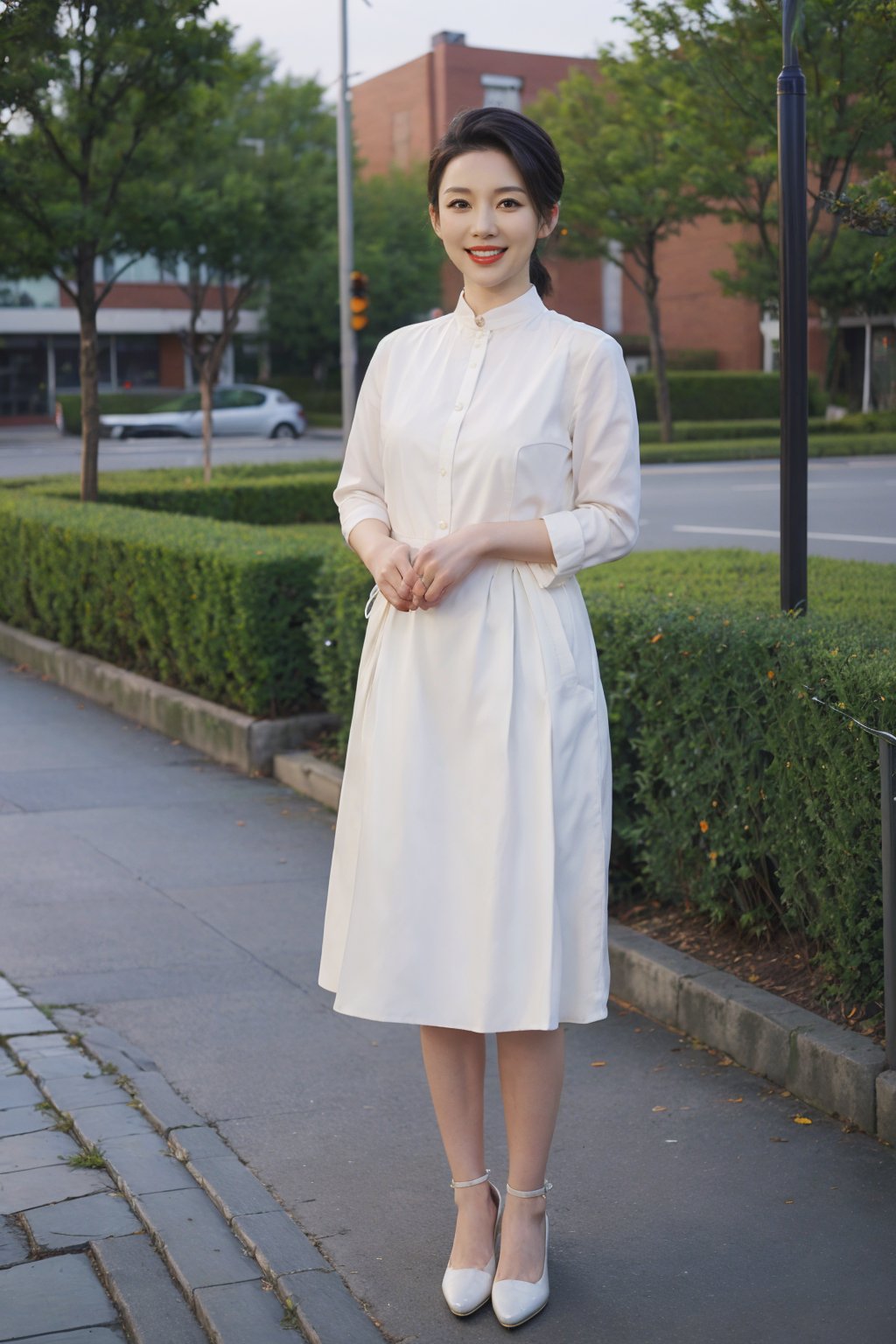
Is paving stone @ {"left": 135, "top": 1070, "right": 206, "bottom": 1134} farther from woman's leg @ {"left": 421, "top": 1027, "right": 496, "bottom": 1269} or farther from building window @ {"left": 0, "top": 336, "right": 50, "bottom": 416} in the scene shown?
building window @ {"left": 0, "top": 336, "right": 50, "bottom": 416}

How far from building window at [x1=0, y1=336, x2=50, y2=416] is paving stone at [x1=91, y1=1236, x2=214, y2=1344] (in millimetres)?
51740

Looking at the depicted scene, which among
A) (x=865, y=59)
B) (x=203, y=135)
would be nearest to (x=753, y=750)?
(x=865, y=59)

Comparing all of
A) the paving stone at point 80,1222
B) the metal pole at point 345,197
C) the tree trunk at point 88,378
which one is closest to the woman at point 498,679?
the paving stone at point 80,1222

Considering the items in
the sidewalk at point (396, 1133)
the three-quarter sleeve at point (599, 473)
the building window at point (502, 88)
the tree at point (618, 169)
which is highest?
the building window at point (502, 88)

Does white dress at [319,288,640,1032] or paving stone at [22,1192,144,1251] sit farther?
paving stone at [22,1192,144,1251]

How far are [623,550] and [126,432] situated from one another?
1652 inches

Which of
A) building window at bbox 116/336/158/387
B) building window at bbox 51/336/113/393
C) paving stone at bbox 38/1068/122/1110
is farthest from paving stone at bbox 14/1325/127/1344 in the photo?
building window at bbox 116/336/158/387

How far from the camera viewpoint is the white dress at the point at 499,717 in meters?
2.83

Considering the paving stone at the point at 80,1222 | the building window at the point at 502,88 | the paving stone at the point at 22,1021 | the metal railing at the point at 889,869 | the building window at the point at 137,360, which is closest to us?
the paving stone at the point at 80,1222

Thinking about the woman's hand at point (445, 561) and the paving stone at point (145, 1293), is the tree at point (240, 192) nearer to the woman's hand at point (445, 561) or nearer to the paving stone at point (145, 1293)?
the woman's hand at point (445, 561)

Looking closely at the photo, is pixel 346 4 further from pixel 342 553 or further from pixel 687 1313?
pixel 687 1313

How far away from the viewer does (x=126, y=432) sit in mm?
43469

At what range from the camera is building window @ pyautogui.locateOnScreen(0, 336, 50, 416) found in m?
52.1

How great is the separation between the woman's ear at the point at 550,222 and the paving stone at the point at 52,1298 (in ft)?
7.09
